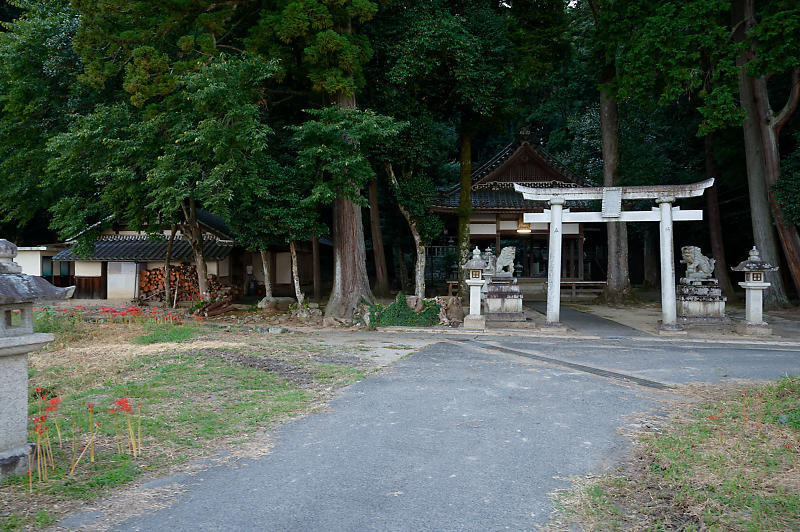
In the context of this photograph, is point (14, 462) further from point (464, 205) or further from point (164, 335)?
point (464, 205)

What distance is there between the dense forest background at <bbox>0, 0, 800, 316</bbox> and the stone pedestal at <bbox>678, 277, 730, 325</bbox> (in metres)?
4.64

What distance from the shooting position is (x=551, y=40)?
1784 centimetres

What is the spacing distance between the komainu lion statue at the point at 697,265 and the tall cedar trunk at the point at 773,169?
4.18m

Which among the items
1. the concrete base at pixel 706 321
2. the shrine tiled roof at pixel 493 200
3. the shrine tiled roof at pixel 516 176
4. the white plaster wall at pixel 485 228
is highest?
the shrine tiled roof at pixel 516 176

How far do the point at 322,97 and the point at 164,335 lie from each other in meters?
8.39

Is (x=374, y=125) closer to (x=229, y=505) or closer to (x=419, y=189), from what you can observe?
(x=419, y=189)

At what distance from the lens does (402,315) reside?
44.5 feet

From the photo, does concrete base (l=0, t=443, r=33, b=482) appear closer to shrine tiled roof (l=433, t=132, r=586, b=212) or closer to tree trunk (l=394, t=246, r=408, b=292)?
shrine tiled roof (l=433, t=132, r=586, b=212)

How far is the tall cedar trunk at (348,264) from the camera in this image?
1488 centimetres

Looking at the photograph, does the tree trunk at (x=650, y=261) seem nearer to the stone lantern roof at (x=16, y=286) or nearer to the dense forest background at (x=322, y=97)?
the dense forest background at (x=322, y=97)

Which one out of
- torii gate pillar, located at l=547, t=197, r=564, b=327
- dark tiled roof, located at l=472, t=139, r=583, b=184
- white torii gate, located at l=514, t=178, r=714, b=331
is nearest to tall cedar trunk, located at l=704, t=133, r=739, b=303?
dark tiled roof, located at l=472, t=139, r=583, b=184

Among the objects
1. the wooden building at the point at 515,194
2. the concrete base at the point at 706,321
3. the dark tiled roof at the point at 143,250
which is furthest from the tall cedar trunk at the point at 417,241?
the concrete base at the point at 706,321

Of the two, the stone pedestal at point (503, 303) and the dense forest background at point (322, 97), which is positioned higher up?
the dense forest background at point (322, 97)

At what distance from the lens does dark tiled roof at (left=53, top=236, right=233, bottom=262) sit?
20.4 meters
